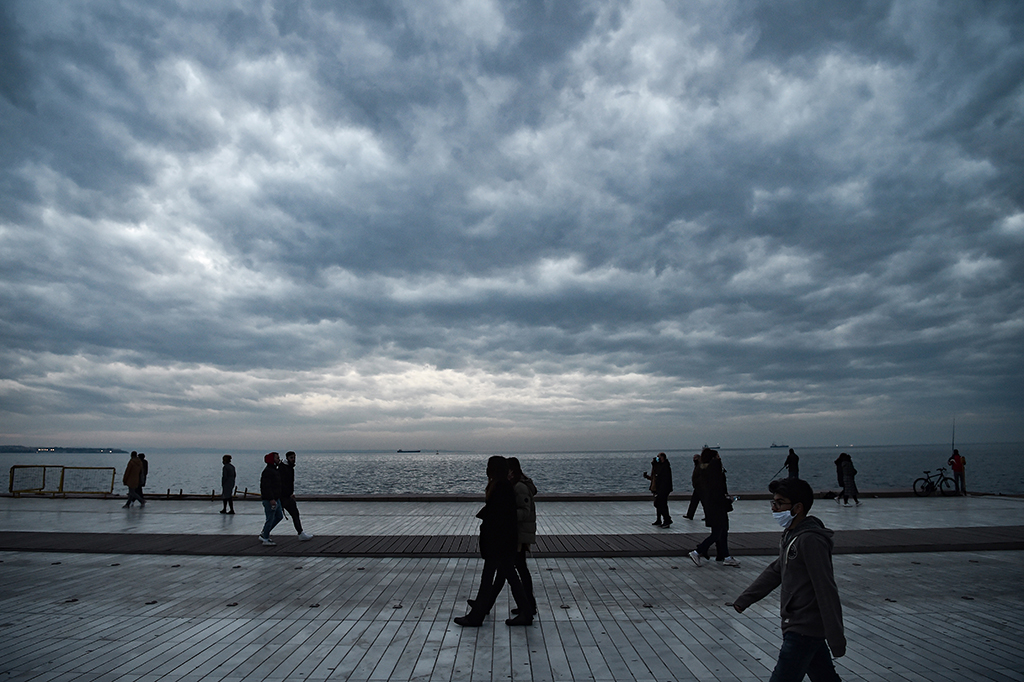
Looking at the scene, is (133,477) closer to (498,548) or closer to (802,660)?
(498,548)

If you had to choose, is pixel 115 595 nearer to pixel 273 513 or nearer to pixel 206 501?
pixel 273 513

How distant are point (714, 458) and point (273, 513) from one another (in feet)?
28.8

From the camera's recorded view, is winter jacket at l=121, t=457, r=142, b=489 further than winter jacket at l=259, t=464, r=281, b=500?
Yes

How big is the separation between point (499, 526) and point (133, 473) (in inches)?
673

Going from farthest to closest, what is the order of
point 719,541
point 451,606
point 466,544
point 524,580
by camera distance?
point 466,544 < point 719,541 < point 451,606 < point 524,580

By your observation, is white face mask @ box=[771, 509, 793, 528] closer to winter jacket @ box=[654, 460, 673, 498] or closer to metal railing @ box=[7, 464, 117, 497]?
winter jacket @ box=[654, 460, 673, 498]

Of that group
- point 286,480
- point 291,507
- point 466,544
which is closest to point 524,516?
point 466,544

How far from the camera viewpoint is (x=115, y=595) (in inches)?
302

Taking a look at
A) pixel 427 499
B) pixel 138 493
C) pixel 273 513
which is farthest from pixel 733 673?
pixel 138 493

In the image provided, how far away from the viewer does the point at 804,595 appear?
3.61m

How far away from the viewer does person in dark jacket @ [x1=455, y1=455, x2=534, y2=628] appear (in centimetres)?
635

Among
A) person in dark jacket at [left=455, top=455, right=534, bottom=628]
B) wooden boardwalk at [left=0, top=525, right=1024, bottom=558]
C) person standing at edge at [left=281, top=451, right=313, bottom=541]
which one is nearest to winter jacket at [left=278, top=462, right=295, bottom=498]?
person standing at edge at [left=281, top=451, right=313, bottom=541]

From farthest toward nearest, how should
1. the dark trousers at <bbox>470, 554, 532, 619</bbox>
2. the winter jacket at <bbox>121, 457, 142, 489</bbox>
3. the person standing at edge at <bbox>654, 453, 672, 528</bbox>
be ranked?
1. the winter jacket at <bbox>121, 457, 142, 489</bbox>
2. the person standing at edge at <bbox>654, 453, 672, 528</bbox>
3. the dark trousers at <bbox>470, 554, 532, 619</bbox>

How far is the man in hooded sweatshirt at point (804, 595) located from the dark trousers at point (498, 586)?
3.09 metres
